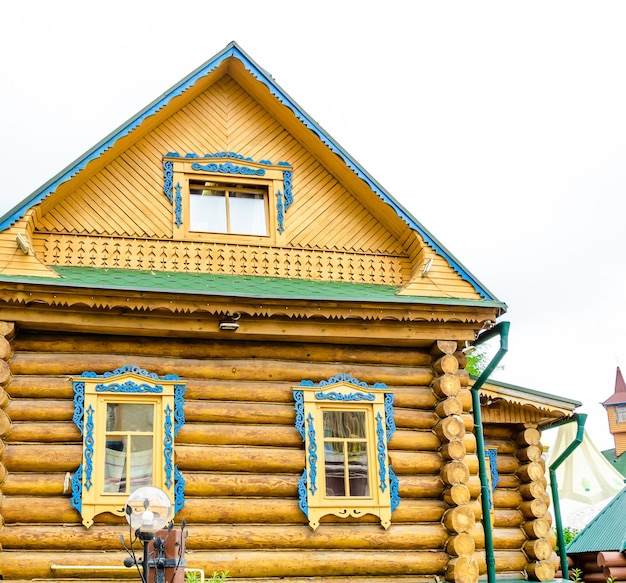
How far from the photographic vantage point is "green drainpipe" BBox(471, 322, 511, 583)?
1140cm

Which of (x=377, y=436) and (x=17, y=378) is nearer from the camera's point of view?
(x=17, y=378)

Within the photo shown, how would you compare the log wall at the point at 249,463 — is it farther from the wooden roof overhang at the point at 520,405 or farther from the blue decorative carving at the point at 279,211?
the blue decorative carving at the point at 279,211

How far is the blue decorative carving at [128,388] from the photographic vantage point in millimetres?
10680

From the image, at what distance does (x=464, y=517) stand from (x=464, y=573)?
677 millimetres

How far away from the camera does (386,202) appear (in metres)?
12.4

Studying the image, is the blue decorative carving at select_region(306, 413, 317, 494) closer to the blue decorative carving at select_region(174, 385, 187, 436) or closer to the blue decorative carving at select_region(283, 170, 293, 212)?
the blue decorative carving at select_region(174, 385, 187, 436)

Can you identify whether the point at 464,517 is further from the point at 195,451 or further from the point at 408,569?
the point at 195,451

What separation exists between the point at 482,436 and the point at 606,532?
8203 millimetres

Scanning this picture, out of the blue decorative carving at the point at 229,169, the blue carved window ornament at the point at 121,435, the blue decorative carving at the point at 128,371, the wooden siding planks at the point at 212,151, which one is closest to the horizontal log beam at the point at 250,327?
the blue decorative carving at the point at 128,371

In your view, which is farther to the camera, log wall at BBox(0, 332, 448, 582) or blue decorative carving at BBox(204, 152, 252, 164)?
blue decorative carving at BBox(204, 152, 252, 164)

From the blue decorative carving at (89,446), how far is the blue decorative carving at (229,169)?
396 cm

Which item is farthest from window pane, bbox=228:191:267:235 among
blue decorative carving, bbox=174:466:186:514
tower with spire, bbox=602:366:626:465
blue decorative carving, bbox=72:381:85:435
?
tower with spire, bbox=602:366:626:465

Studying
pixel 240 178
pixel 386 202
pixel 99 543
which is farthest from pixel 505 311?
pixel 99 543

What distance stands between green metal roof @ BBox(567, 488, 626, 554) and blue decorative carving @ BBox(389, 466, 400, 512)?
801 centimetres
